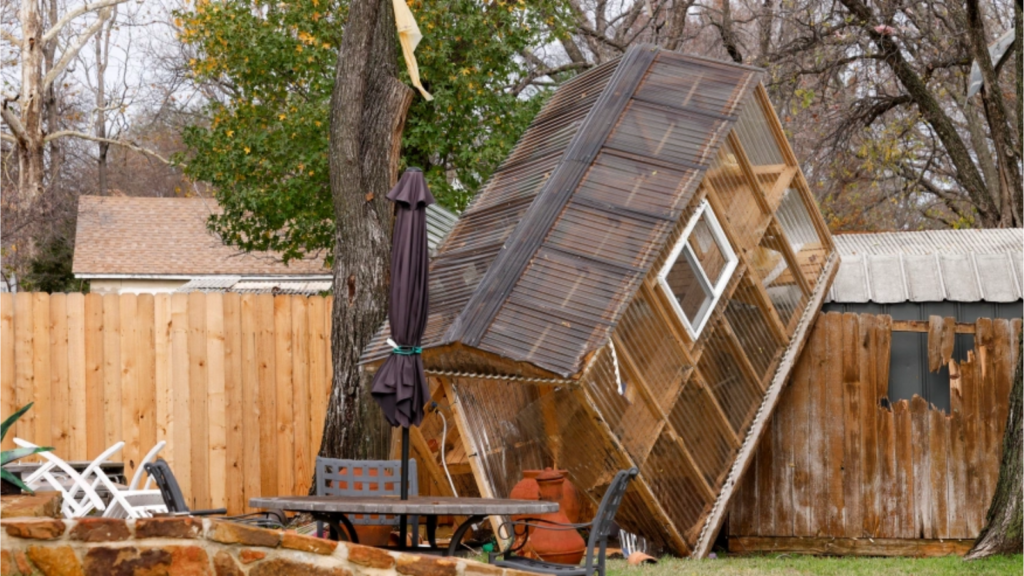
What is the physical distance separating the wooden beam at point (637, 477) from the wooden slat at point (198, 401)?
14.9 ft

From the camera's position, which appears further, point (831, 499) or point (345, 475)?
point (831, 499)

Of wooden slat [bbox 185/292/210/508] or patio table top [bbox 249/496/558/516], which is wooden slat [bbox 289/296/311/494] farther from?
patio table top [bbox 249/496/558/516]

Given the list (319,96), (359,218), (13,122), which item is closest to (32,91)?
(13,122)

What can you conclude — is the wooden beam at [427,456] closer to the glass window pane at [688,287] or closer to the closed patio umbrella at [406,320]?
the closed patio umbrella at [406,320]

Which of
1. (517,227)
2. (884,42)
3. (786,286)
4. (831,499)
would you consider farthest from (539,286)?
(884,42)

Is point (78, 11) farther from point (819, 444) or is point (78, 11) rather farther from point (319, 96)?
point (819, 444)

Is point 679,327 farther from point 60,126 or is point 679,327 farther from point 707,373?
point 60,126

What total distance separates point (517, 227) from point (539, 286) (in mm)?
626

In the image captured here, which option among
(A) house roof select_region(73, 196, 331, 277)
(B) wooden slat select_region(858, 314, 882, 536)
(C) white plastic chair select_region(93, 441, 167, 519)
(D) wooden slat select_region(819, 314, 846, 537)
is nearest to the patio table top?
(C) white plastic chair select_region(93, 441, 167, 519)

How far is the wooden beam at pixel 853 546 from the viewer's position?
950 cm

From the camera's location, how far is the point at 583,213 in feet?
27.0

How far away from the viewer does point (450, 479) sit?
916cm

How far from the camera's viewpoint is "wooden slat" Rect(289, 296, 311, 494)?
10844 millimetres

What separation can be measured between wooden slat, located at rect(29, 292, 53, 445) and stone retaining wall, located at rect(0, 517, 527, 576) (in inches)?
239
